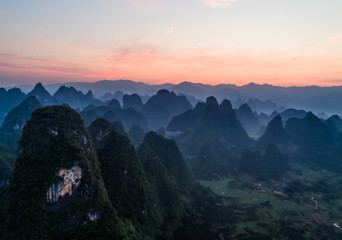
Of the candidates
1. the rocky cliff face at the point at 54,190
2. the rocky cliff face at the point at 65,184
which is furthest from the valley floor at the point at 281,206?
the rocky cliff face at the point at 65,184

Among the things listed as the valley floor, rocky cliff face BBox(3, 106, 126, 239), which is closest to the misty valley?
rocky cliff face BBox(3, 106, 126, 239)

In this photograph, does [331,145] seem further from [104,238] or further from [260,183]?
[104,238]

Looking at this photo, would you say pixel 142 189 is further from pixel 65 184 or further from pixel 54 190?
pixel 54 190

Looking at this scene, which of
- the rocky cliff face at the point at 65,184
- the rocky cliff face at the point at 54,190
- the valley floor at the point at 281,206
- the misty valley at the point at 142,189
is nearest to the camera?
the rocky cliff face at the point at 54,190

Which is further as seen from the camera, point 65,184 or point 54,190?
point 65,184

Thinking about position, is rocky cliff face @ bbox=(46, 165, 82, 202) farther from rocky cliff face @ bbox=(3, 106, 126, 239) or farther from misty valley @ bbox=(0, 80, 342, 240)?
misty valley @ bbox=(0, 80, 342, 240)

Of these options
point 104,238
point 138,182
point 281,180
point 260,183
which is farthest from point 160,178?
point 281,180

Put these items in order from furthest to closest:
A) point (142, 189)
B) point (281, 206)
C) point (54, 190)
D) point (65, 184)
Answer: point (281, 206), point (142, 189), point (65, 184), point (54, 190)

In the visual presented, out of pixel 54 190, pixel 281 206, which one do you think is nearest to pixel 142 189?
pixel 54 190

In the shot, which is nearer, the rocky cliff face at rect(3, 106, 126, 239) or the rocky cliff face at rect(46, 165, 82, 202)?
the rocky cliff face at rect(3, 106, 126, 239)

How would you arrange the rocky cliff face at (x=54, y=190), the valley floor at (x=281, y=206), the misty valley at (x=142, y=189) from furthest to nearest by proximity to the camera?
the valley floor at (x=281, y=206), the misty valley at (x=142, y=189), the rocky cliff face at (x=54, y=190)

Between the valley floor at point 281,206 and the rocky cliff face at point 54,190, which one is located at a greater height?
the rocky cliff face at point 54,190

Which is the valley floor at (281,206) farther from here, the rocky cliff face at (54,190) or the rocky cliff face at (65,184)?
the rocky cliff face at (65,184)
